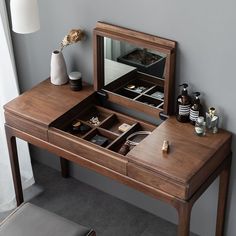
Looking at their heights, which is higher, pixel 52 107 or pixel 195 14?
pixel 195 14

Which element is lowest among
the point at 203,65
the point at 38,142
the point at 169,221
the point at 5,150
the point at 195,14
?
the point at 169,221

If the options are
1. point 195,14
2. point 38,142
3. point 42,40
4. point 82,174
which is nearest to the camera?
point 195,14

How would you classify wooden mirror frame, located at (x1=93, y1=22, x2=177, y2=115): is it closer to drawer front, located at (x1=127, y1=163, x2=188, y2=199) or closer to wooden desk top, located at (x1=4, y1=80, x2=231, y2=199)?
wooden desk top, located at (x1=4, y1=80, x2=231, y2=199)

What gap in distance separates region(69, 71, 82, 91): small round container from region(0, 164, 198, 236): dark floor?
738mm

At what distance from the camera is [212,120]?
2590 millimetres

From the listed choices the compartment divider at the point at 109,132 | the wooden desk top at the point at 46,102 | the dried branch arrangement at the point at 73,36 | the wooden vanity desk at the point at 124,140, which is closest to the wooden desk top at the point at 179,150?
the wooden vanity desk at the point at 124,140

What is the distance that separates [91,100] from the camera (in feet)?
9.70

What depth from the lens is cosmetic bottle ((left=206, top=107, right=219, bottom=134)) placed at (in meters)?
2.59

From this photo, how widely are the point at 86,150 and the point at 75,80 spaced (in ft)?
1.52

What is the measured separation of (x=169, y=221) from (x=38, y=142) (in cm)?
89

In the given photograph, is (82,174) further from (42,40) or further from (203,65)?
(203,65)

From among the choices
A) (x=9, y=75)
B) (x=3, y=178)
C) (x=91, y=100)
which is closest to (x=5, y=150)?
(x=3, y=178)

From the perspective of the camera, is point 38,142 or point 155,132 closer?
point 155,132

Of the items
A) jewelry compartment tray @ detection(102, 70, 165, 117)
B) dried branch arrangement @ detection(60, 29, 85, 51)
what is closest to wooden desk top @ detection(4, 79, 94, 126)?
jewelry compartment tray @ detection(102, 70, 165, 117)
